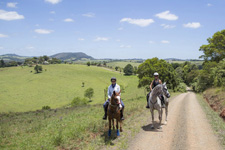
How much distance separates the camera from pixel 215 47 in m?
40.4

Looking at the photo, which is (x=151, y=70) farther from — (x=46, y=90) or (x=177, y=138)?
(x=46, y=90)

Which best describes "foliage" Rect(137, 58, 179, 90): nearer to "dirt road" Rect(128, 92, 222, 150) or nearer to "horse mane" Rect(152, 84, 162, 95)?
"dirt road" Rect(128, 92, 222, 150)

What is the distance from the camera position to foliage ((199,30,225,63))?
127 ft

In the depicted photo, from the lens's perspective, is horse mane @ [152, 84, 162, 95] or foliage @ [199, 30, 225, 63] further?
foliage @ [199, 30, 225, 63]

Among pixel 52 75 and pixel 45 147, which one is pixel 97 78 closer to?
pixel 52 75

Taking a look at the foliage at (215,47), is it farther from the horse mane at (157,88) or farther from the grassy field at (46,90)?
the horse mane at (157,88)

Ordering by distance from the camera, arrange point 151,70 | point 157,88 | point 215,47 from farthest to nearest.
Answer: point 215,47 < point 151,70 < point 157,88

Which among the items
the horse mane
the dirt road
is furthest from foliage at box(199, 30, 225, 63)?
the horse mane

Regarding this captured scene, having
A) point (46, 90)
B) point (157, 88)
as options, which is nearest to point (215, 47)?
point (157, 88)

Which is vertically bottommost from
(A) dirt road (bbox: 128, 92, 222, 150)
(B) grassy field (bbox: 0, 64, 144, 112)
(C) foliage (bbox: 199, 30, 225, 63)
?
(B) grassy field (bbox: 0, 64, 144, 112)

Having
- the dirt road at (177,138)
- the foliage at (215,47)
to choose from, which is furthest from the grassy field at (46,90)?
the dirt road at (177,138)

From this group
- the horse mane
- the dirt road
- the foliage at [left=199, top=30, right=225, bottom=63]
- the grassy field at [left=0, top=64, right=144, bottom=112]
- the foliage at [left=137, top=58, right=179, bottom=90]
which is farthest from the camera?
the grassy field at [left=0, top=64, right=144, bottom=112]

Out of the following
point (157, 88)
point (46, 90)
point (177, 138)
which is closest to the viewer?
point (177, 138)

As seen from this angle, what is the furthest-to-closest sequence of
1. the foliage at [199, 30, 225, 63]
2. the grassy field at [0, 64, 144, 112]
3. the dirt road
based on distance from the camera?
1. the grassy field at [0, 64, 144, 112]
2. the foliage at [199, 30, 225, 63]
3. the dirt road
